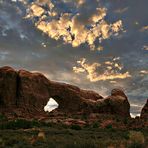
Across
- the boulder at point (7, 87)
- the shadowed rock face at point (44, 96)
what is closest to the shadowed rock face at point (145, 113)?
the shadowed rock face at point (44, 96)

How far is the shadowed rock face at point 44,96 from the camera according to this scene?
72.0 meters

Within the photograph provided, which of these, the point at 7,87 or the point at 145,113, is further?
the point at 7,87

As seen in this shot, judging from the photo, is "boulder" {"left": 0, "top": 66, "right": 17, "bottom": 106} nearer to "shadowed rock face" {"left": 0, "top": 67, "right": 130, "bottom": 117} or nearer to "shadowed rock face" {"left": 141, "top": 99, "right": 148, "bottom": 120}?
"shadowed rock face" {"left": 0, "top": 67, "right": 130, "bottom": 117}

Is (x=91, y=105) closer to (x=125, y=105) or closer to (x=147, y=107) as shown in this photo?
(x=125, y=105)

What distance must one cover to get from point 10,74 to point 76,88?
2003 centimetres

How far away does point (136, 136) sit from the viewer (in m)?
24.3

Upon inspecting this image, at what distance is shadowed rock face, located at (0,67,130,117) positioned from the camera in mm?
72044

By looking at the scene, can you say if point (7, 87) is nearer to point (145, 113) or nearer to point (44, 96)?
point (44, 96)

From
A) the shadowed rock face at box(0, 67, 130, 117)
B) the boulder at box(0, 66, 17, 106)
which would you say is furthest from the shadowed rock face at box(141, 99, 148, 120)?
the boulder at box(0, 66, 17, 106)

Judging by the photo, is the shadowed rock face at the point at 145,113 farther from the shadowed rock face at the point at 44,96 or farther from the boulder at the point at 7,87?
the boulder at the point at 7,87

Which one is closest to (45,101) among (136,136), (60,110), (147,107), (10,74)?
(60,110)

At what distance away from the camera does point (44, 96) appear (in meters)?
76.7

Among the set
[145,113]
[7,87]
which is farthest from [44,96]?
[145,113]

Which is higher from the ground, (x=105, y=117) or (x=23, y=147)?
(x=105, y=117)
